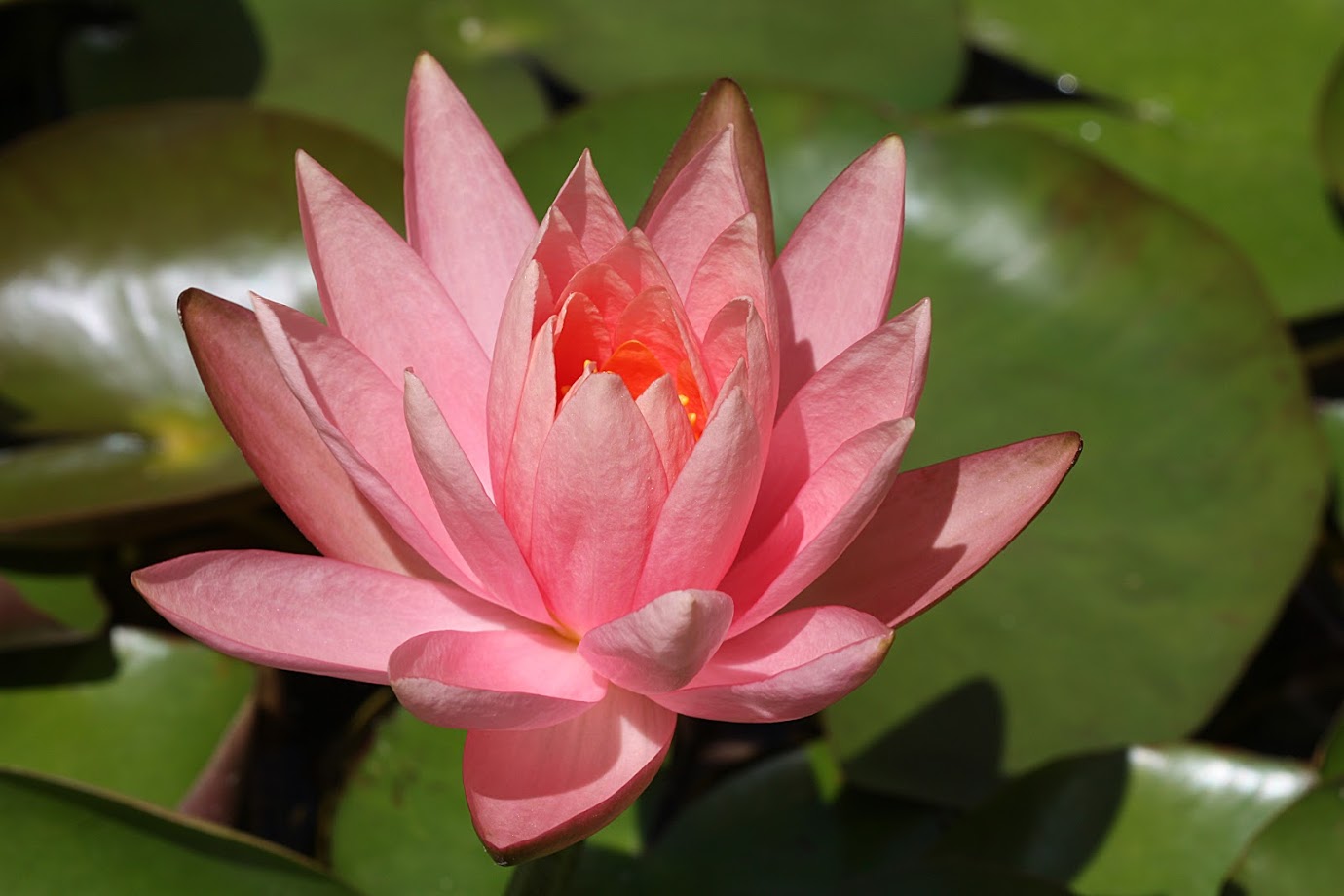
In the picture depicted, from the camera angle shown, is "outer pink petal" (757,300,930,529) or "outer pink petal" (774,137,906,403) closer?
"outer pink petal" (757,300,930,529)

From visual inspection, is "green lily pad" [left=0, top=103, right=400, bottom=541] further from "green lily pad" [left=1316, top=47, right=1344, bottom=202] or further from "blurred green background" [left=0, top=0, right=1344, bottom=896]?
"green lily pad" [left=1316, top=47, right=1344, bottom=202]

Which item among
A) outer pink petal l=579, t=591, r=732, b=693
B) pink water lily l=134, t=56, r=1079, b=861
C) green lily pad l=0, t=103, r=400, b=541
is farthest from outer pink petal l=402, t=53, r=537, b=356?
green lily pad l=0, t=103, r=400, b=541

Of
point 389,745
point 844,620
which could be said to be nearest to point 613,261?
point 844,620

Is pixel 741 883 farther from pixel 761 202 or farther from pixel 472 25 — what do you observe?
pixel 472 25

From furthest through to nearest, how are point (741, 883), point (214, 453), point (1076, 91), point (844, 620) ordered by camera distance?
1. point (1076, 91)
2. point (214, 453)
3. point (741, 883)
4. point (844, 620)

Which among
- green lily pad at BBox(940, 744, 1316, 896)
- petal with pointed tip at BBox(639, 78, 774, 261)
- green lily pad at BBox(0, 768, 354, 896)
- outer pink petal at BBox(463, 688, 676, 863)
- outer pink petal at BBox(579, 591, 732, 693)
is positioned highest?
petal with pointed tip at BBox(639, 78, 774, 261)

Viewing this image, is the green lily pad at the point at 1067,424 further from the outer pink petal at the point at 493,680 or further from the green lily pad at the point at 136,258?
the outer pink petal at the point at 493,680

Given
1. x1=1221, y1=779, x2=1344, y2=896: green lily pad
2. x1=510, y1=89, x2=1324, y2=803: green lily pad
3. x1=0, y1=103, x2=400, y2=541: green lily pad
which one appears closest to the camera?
x1=1221, y1=779, x2=1344, y2=896: green lily pad

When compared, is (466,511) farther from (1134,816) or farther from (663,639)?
(1134,816)
